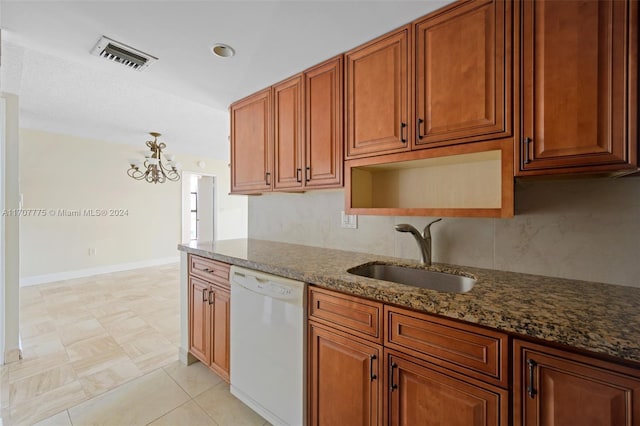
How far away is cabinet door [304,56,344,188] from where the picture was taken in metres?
1.67

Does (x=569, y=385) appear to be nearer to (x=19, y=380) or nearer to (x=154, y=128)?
(x=19, y=380)

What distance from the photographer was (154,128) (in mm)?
4008

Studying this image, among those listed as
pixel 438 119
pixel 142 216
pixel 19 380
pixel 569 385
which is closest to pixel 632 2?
pixel 438 119

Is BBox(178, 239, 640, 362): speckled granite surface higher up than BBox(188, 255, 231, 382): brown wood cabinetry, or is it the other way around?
BBox(178, 239, 640, 362): speckled granite surface

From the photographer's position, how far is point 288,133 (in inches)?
76.0

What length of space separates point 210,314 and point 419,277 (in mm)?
1454

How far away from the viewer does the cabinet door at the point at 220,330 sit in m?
1.78

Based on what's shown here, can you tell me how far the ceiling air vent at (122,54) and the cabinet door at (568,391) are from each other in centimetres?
238

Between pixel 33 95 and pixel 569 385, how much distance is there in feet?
15.0

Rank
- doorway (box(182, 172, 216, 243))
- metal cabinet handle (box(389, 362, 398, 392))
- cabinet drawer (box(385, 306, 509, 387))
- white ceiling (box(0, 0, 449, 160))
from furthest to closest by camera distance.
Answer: doorway (box(182, 172, 216, 243)), white ceiling (box(0, 0, 449, 160)), metal cabinet handle (box(389, 362, 398, 392)), cabinet drawer (box(385, 306, 509, 387))

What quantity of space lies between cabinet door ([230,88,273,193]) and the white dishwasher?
2.64 ft

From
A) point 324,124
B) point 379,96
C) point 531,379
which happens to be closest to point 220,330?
point 324,124

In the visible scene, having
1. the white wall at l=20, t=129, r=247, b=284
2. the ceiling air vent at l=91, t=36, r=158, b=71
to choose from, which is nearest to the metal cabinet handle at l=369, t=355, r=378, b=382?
the ceiling air vent at l=91, t=36, r=158, b=71

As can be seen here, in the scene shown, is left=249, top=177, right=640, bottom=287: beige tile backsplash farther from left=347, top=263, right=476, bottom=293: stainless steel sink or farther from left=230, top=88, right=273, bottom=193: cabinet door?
left=230, top=88, right=273, bottom=193: cabinet door
